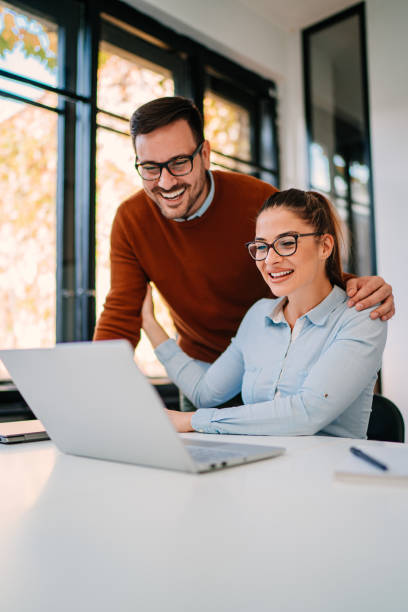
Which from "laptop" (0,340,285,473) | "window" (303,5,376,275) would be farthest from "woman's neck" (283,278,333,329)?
"window" (303,5,376,275)

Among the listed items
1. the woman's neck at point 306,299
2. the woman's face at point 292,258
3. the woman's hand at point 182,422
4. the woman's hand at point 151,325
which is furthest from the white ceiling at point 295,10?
the woman's hand at point 182,422

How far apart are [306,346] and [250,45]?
Answer: 11.7 feet

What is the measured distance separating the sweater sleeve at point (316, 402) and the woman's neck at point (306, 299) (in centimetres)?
22

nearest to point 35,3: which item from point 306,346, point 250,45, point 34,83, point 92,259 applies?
point 34,83

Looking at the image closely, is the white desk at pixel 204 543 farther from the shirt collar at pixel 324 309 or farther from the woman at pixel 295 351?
the shirt collar at pixel 324 309

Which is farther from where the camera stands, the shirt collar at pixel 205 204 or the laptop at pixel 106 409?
the shirt collar at pixel 205 204

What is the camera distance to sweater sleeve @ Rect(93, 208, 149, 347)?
71.9 inches

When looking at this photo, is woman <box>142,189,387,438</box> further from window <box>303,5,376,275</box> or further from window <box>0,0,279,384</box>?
window <box>303,5,376,275</box>

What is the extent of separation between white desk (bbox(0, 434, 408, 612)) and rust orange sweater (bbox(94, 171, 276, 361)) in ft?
3.76

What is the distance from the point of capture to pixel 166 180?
5.49 ft

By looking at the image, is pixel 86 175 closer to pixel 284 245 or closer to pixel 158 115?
pixel 158 115

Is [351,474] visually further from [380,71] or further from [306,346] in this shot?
[380,71]

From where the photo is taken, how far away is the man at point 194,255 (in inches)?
71.6

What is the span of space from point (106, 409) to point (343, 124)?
4083 mm
